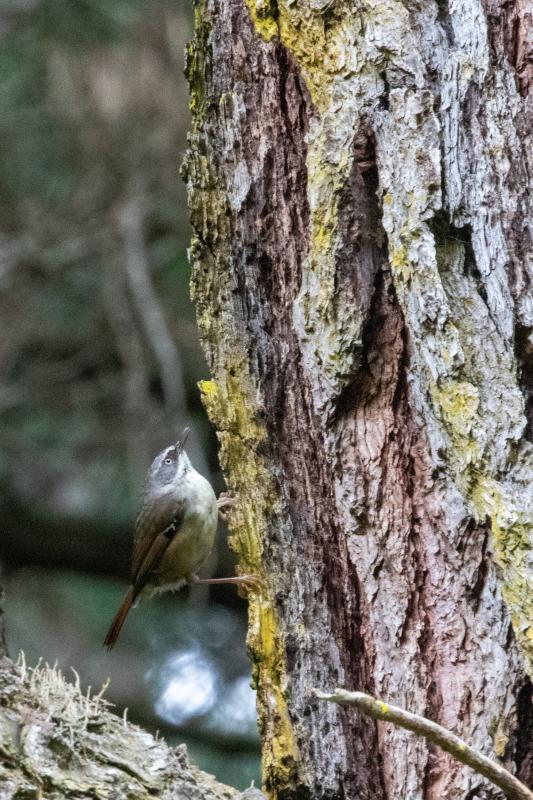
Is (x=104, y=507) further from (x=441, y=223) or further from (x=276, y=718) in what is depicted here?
(x=441, y=223)

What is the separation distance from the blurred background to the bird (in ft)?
1.25

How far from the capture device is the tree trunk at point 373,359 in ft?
7.75

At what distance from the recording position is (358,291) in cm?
254

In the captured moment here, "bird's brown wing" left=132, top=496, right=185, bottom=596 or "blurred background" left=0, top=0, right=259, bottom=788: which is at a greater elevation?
"blurred background" left=0, top=0, right=259, bottom=788

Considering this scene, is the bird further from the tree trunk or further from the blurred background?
the tree trunk

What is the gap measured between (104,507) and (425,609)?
11.7ft

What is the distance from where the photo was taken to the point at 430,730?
186 centimetres

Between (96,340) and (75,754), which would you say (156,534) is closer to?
(96,340)

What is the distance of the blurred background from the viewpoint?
5656 mm

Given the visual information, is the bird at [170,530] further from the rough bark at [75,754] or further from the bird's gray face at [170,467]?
the rough bark at [75,754]

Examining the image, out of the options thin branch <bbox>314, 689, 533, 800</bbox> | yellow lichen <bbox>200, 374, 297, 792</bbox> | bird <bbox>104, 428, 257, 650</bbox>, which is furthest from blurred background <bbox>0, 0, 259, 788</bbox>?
thin branch <bbox>314, 689, 533, 800</bbox>

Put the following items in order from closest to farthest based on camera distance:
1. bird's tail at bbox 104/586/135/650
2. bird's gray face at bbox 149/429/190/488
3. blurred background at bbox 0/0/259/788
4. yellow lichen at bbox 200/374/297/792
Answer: yellow lichen at bbox 200/374/297/792 → bird's tail at bbox 104/586/135/650 → bird's gray face at bbox 149/429/190/488 → blurred background at bbox 0/0/259/788

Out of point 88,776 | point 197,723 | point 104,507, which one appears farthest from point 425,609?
point 104,507

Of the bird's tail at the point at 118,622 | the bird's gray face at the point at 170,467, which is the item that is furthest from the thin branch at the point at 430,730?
the bird's gray face at the point at 170,467
